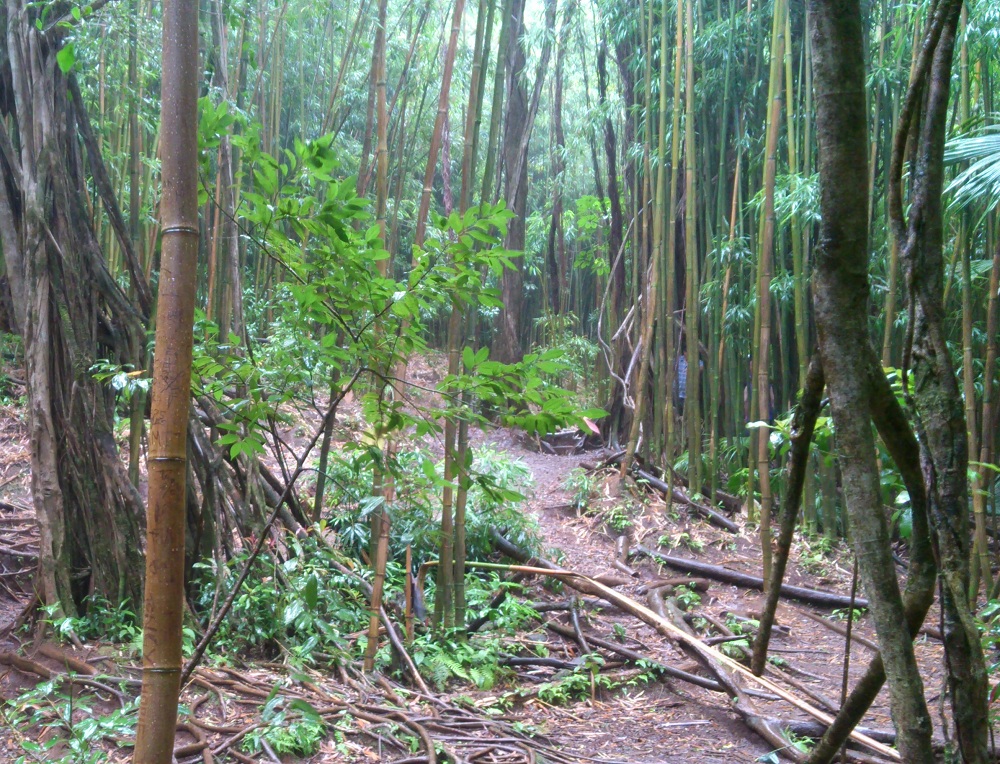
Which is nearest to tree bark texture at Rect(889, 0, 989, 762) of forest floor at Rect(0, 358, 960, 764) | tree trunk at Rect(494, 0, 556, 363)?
forest floor at Rect(0, 358, 960, 764)

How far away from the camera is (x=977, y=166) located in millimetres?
2801

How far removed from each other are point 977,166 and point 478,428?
2129 mm

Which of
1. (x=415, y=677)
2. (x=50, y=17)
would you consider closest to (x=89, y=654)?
(x=415, y=677)

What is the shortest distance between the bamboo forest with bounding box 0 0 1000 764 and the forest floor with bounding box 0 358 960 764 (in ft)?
0.06

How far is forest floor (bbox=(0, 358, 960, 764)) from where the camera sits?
2.22m

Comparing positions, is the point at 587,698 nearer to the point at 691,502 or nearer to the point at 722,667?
the point at 722,667

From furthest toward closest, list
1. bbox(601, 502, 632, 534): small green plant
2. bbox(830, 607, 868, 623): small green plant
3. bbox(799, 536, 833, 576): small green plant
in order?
bbox(601, 502, 632, 534): small green plant
bbox(799, 536, 833, 576): small green plant
bbox(830, 607, 868, 623): small green plant

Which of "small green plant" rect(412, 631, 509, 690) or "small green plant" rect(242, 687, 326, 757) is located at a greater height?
"small green plant" rect(242, 687, 326, 757)

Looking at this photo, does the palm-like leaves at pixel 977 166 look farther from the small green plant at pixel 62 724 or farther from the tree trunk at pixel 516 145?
the tree trunk at pixel 516 145

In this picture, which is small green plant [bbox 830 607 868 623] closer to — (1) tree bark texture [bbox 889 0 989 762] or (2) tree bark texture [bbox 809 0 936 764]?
(1) tree bark texture [bbox 889 0 989 762]

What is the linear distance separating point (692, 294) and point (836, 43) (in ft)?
14.9

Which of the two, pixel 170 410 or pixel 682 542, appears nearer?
pixel 170 410

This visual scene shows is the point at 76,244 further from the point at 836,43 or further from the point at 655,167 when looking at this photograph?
the point at 655,167

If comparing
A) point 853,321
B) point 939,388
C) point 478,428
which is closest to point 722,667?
point 478,428
